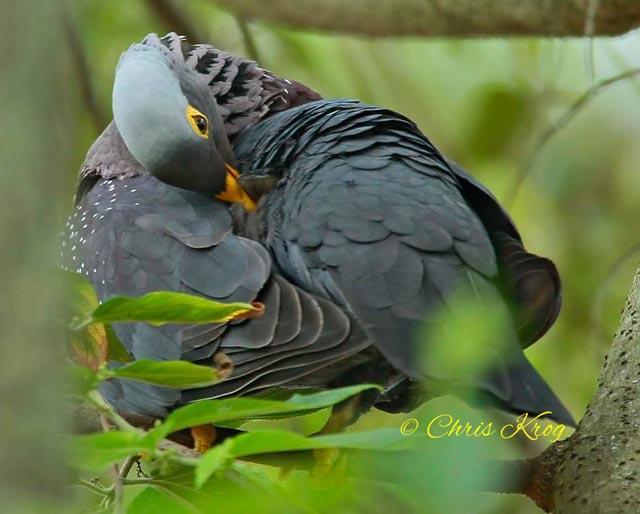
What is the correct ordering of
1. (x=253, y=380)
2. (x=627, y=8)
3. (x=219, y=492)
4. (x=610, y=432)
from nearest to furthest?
(x=219, y=492), (x=610, y=432), (x=253, y=380), (x=627, y=8)

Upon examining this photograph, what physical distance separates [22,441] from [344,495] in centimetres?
41

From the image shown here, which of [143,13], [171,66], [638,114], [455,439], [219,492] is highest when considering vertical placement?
[455,439]

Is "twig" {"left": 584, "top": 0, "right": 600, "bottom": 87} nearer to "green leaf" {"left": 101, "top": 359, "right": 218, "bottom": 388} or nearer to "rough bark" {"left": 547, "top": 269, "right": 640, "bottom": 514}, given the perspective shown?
"rough bark" {"left": 547, "top": 269, "right": 640, "bottom": 514}

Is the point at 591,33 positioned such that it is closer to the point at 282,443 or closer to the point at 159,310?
the point at 159,310

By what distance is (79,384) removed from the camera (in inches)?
56.6

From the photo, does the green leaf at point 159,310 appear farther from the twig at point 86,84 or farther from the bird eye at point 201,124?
the twig at point 86,84

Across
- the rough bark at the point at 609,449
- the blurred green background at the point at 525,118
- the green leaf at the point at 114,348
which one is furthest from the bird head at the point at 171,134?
the rough bark at the point at 609,449

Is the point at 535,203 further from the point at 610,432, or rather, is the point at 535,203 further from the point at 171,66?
the point at 610,432

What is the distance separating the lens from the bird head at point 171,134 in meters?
3.31

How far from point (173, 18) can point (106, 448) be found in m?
3.90

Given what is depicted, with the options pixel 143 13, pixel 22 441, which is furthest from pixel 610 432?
pixel 143 13

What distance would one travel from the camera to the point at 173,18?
196 inches

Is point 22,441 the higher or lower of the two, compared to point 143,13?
higher

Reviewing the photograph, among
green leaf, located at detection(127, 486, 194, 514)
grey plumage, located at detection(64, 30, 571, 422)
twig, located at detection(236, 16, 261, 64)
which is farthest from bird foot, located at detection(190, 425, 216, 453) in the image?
twig, located at detection(236, 16, 261, 64)
